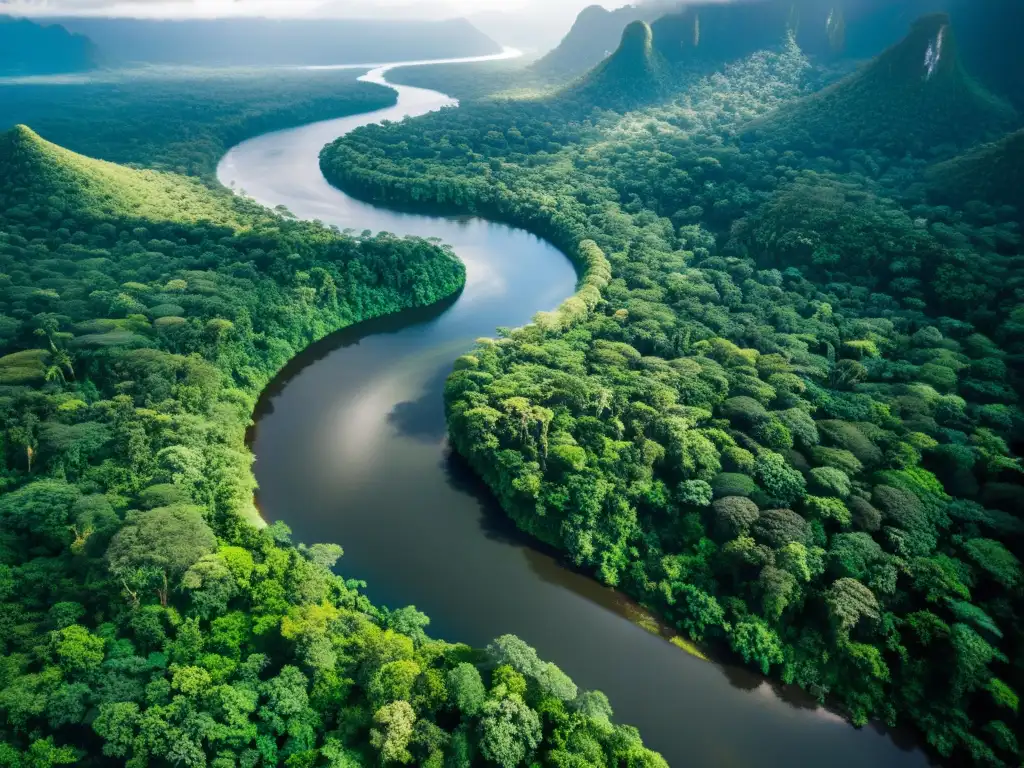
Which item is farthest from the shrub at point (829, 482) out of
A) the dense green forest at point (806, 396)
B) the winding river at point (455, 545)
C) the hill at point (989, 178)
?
the hill at point (989, 178)

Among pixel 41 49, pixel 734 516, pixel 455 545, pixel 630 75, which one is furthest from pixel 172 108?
pixel 734 516

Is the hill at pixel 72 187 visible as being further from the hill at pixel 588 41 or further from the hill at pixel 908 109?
the hill at pixel 588 41

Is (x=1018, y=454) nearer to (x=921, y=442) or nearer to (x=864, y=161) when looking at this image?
(x=921, y=442)

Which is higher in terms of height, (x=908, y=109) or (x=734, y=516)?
(x=908, y=109)

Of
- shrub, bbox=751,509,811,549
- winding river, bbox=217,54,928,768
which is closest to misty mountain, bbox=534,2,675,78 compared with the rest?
winding river, bbox=217,54,928,768

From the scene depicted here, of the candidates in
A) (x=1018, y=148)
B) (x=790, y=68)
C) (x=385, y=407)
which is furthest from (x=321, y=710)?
(x=790, y=68)

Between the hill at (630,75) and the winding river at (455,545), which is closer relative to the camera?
the winding river at (455,545)

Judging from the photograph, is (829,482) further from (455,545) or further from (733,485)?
(455,545)
